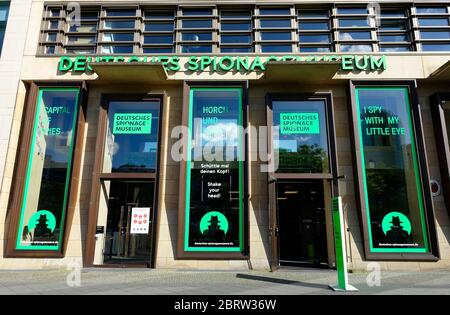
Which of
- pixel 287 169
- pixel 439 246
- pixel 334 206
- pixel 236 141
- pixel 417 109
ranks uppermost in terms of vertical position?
pixel 417 109

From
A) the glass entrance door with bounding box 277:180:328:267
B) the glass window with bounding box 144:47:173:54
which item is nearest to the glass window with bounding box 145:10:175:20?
the glass window with bounding box 144:47:173:54

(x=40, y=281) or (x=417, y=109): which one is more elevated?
(x=417, y=109)

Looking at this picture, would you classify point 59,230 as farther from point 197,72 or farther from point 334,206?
point 334,206

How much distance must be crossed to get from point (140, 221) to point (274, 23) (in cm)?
824

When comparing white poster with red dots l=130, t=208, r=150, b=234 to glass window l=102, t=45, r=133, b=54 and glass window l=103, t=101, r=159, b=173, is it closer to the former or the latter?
glass window l=103, t=101, r=159, b=173

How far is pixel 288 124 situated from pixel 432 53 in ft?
17.8

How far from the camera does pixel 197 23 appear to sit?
11.2 meters

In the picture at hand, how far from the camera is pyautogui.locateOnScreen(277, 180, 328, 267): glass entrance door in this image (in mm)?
10617

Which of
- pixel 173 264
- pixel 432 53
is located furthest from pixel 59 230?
pixel 432 53

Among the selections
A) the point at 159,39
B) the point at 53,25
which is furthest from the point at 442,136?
the point at 53,25

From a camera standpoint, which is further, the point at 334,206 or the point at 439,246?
the point at 439,246

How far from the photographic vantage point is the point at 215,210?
31.5 ft

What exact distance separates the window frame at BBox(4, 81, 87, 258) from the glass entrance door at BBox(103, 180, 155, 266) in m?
1.17
